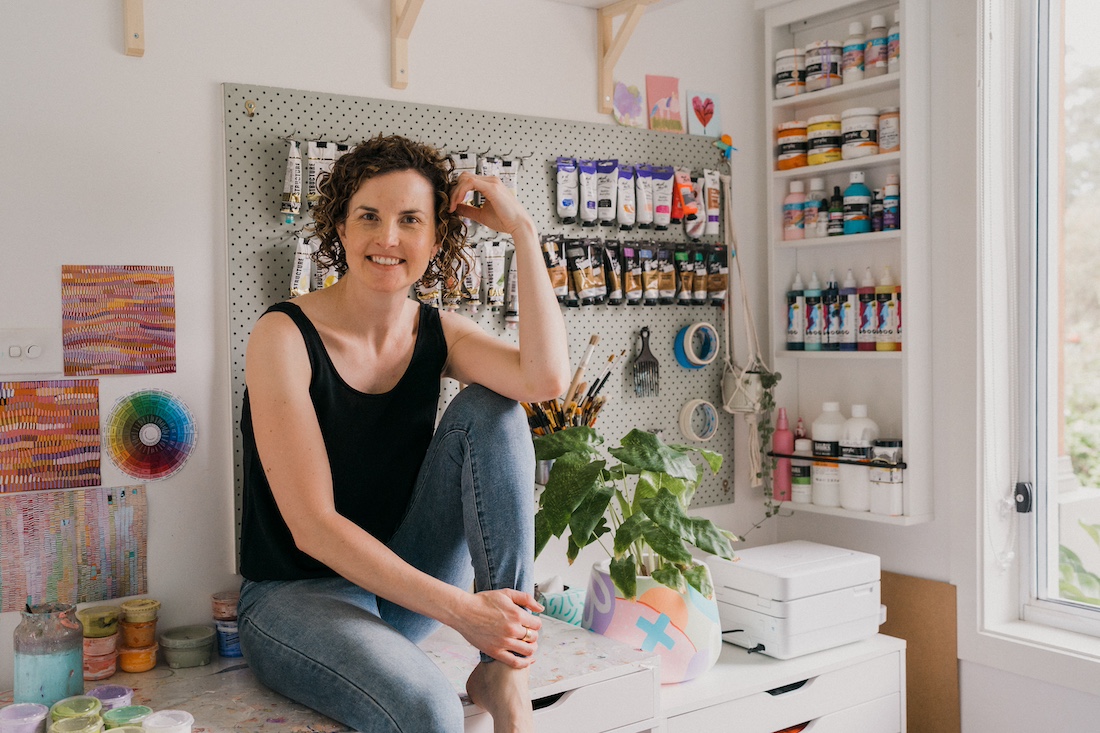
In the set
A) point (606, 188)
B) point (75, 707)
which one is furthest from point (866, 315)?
point (75, 707)

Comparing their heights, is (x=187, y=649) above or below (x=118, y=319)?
below

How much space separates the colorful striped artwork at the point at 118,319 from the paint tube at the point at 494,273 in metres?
0.69

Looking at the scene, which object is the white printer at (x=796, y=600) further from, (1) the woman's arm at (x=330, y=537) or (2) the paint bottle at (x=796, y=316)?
(1) the woman's arm at (x=330, y=537)

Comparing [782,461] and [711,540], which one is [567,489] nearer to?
[711,540]

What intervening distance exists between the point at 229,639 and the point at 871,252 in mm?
1826

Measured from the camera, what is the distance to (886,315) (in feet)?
8.13

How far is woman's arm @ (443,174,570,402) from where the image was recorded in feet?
5.73

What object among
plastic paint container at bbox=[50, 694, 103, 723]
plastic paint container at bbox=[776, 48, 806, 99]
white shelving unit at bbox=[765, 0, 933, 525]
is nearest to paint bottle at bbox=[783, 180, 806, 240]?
white shelving unit at bbox=[765, 0, 933, 525]

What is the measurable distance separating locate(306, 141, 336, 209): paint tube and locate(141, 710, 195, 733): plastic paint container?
1016mm

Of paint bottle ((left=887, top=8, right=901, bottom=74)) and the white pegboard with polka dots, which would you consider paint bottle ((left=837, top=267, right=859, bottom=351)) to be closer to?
the white pegboard with polka dots

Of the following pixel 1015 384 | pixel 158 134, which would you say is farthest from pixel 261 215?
pixel 1015 384

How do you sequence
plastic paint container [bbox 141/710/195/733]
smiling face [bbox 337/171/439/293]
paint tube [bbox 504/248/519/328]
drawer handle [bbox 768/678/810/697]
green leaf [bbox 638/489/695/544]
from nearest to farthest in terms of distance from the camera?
plastic paint container [bbox 141/710/195/733] < smiling face [bbox 337/171/439/293] < green leaf [bbox 638/489/695/544] < drawer handle [bbox 768/678/810/697] < paint tube [bbox 504/248/519/328]

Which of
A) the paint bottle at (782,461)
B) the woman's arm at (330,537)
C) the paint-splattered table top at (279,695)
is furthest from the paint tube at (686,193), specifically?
the woman's arm at (330,537)

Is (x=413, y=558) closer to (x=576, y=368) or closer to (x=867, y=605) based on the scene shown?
(x=576, y=368)
